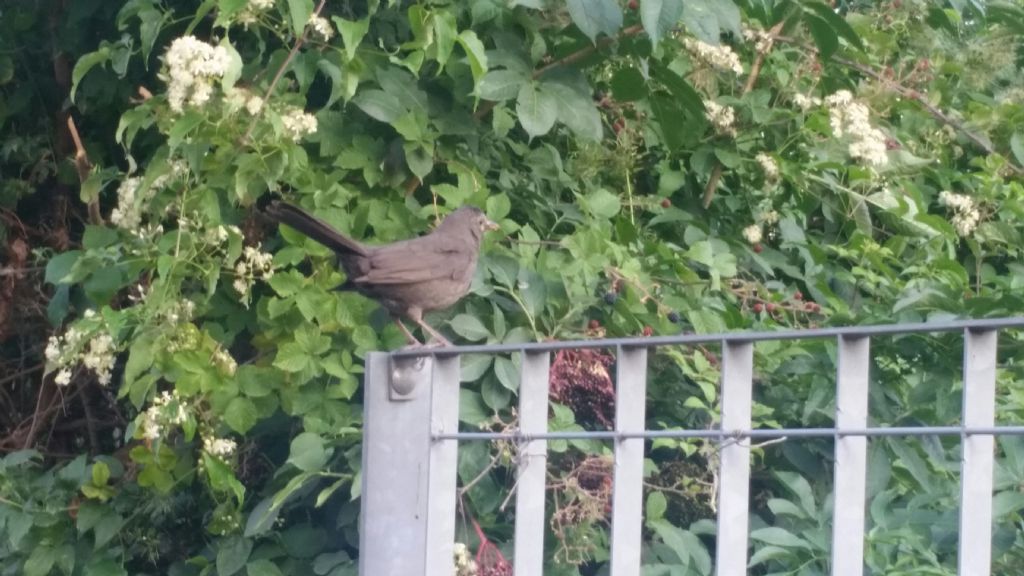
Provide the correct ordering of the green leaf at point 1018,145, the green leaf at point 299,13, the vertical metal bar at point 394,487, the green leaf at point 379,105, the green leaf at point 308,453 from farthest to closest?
the green leaf at point 1018,145 → the green leaf at point 379,105 → the green leaf at point 299,13 → the green leaf at point 308,453 → the vertical metal bar at point 394,487

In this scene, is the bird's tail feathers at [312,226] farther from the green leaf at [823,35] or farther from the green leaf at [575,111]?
the green leaf at [823,35]

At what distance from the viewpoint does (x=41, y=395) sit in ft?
15.7

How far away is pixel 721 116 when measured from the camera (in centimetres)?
441

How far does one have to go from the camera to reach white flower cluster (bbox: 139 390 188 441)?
3.53 m

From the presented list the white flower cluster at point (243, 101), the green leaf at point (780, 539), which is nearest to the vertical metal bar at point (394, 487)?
the green leaf at point (780, 539)

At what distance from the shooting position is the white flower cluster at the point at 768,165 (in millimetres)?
4445

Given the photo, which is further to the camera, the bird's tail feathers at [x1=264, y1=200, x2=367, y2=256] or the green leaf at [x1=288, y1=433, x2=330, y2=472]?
A: the bird's tail feathers at [x1=264, y1=200, x2=367, y2=256]

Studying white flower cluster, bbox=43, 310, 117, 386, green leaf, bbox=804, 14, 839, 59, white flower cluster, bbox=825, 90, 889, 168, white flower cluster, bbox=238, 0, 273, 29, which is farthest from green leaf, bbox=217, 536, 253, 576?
white flower cluster, bbox=825, 90, 889, 168

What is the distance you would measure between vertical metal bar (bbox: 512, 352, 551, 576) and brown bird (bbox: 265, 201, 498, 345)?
3.94ft

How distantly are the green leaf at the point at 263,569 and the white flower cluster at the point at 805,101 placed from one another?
7.15 feet

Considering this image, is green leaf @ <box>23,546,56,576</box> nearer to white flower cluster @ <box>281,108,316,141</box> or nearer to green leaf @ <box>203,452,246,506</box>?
green leaf @ <box>203,452,246,506</box>

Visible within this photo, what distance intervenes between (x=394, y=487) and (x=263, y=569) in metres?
1.24

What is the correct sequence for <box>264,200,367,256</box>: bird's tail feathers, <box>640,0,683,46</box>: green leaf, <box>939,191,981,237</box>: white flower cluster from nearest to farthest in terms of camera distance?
<box>640,0,683,46</box>: green leaf < <box>264,200,367,256</box>: bird's tail feathers < <box>939,191,981,237</box>: white flower cluster

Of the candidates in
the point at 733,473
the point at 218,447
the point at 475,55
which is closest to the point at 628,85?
the point at 475,55
